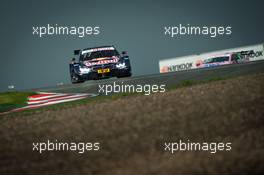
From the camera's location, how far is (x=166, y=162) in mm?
4992

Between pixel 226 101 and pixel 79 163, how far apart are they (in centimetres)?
342

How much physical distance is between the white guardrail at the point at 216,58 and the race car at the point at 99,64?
16.8 metres

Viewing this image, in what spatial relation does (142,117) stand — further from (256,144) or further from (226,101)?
(256,144)

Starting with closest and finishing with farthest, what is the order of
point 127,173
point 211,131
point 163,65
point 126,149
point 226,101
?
1. point 127,173
2. point 126,149
3. point 211,131
4. point 226,101
5. point 163,65

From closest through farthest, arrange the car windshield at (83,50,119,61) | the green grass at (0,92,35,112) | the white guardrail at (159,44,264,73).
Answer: the green grass at (0,92,35,112)
the car windshield at (83,50,119,61)
the white guardrail at (159,44,264,73)

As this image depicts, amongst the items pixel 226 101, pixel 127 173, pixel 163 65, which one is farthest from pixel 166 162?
pixel 163 65

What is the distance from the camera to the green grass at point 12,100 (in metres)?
15.7

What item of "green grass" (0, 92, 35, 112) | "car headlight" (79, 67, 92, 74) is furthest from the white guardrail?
"green grass" (0, 92, 35, 112)

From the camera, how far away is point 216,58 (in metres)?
36.4

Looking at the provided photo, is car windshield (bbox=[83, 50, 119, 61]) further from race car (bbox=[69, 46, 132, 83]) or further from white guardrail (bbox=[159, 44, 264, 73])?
white guardrail (bbox=[159, 44, 264, 73])

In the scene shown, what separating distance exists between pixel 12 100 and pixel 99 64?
316cm

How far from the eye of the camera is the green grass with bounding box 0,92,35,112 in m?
15.7

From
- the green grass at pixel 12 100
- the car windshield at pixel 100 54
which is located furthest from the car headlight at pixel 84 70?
the green grass at pixel 12 100

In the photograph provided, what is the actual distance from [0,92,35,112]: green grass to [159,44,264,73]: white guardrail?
19.3 meters
